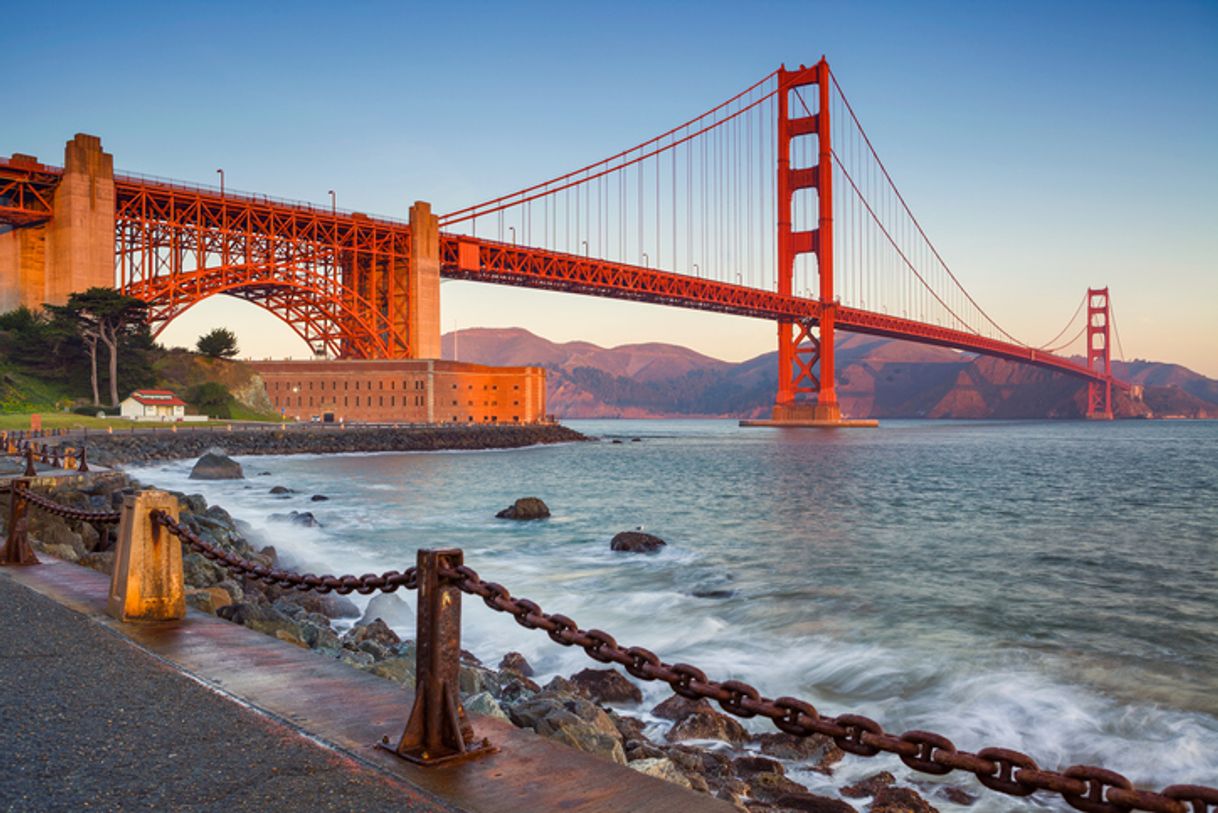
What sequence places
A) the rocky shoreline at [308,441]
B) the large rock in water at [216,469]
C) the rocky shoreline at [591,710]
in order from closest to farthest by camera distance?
the rocky shoreline at [591,710] → the large rock in water at [216,469] → the rocky shoreline at [308,441]

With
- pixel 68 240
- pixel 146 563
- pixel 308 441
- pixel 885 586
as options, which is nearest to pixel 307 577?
pixel 146 563

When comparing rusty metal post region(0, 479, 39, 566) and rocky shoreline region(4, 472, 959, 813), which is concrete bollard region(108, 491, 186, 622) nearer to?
rocky shoreline region(4, 472, 959, 813)

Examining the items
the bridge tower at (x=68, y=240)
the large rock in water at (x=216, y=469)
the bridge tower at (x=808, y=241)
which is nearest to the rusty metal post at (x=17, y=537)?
the large rock in water at (x=216, y=469)

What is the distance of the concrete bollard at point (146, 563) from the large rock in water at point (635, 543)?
1272 centimetres

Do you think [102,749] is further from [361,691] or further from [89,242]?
[89,242]

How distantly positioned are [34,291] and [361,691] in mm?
62477

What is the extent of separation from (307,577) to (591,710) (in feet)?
7.85

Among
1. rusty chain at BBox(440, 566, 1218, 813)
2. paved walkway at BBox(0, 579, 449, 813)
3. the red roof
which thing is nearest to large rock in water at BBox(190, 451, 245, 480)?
the red roof

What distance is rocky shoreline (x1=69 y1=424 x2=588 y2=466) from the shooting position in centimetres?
3625

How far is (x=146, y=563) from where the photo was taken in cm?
593

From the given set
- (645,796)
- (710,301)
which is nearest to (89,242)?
(710,301)

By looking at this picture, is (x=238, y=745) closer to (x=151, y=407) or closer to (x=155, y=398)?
(x=151, y=407)

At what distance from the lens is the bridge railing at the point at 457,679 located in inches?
90.7

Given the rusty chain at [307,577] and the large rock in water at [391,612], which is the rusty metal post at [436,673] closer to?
the rusty chain at [307,577]
